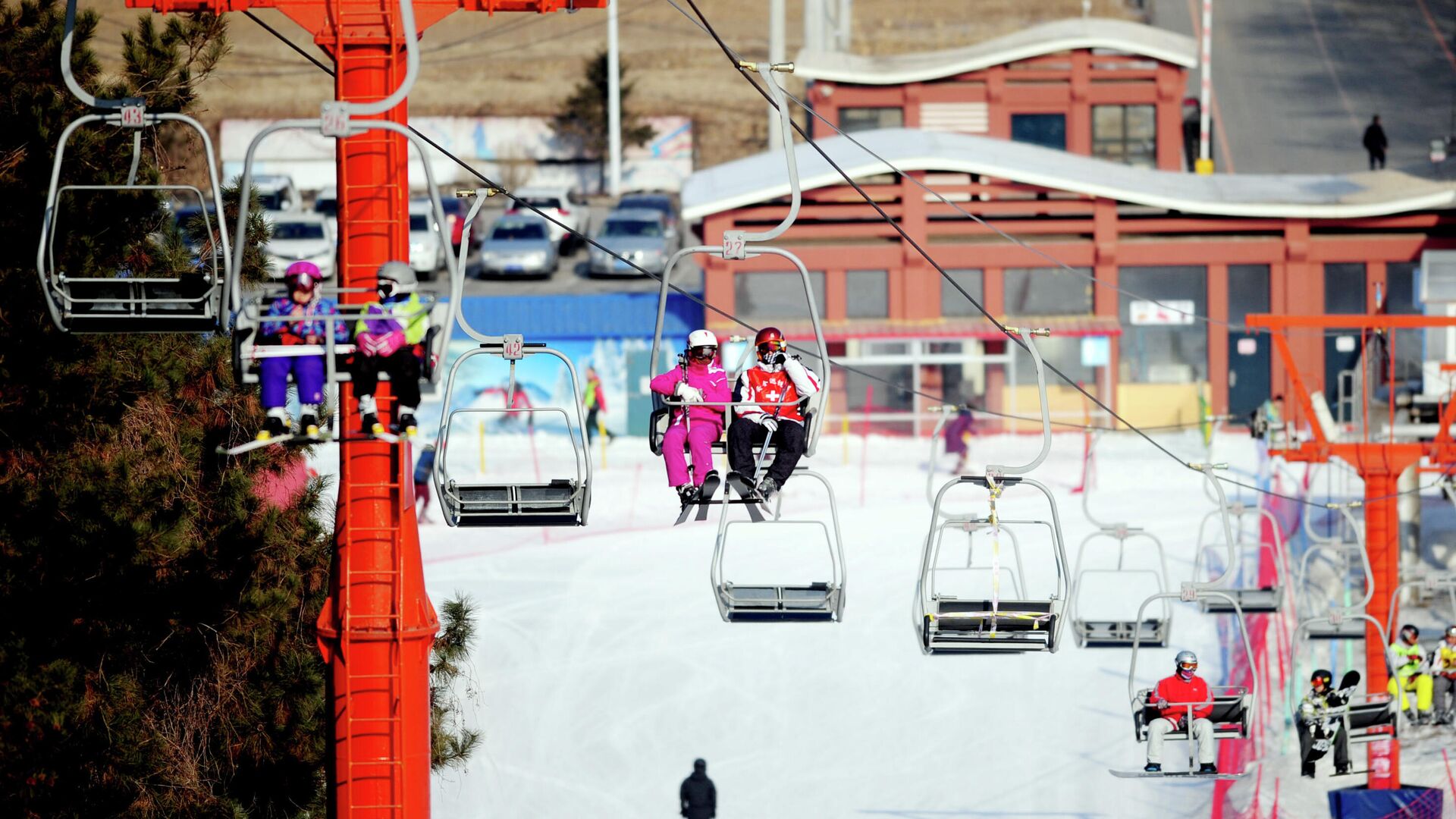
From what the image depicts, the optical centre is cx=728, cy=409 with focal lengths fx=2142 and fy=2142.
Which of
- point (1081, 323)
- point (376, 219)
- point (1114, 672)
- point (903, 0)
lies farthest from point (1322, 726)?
point (903, 0)

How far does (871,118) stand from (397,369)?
36341 millimetres

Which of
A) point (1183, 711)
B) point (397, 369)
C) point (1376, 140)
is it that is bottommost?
point (1183, 711)

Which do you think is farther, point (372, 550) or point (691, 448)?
point (691, 448)

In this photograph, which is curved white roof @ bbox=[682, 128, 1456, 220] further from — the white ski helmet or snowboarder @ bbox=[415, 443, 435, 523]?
the white ski helmet

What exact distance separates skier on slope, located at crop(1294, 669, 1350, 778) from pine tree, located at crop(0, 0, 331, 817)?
370 inches

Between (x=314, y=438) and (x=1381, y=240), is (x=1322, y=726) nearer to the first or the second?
(x=314, y=438)

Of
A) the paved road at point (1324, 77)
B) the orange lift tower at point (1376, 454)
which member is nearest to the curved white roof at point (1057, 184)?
the orange lift tower at point (1376, 454)

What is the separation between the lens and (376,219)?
Answer: 1126cm

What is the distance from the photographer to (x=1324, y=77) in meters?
62.1

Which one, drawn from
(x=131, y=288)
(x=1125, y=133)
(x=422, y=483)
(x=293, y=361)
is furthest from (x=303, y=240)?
(x=293, y=361)

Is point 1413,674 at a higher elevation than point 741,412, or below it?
below

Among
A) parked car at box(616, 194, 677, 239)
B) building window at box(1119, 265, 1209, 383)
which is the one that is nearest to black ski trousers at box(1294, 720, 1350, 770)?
building window at box(1119, 265, 1209, 383)

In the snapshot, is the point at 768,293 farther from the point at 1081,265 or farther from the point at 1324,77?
the point at 1324,77

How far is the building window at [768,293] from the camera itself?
127ft
